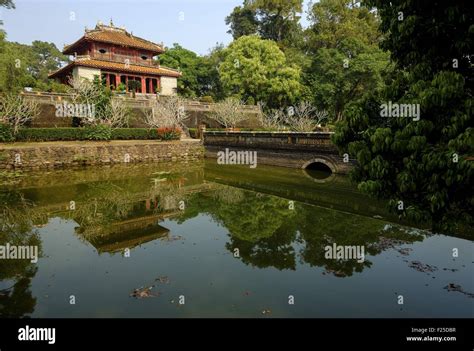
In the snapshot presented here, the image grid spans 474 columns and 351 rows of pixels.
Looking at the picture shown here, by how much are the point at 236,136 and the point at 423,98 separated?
26055 millimetres

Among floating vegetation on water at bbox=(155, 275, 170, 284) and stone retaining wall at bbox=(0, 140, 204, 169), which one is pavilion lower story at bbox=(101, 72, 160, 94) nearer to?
stone retaining wall at bbox=(0, 140, 204, 169)

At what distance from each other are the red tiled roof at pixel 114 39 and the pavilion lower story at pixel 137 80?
14.0 ft

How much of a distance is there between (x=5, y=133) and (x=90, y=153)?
6257mm

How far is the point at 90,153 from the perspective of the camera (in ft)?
86.6

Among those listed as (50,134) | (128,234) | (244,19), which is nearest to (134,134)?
(50,134)

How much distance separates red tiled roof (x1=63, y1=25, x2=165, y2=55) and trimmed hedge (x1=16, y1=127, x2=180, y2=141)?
57.3 ft

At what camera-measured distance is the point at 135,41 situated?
46.1 metres

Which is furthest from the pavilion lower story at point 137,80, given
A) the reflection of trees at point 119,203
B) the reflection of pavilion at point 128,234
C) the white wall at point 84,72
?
the reflection of pavilion at point 128,234

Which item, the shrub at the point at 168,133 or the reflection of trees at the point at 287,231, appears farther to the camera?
the shrub at the point at 168,133

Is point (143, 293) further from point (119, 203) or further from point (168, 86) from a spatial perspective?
point (168, 86)
